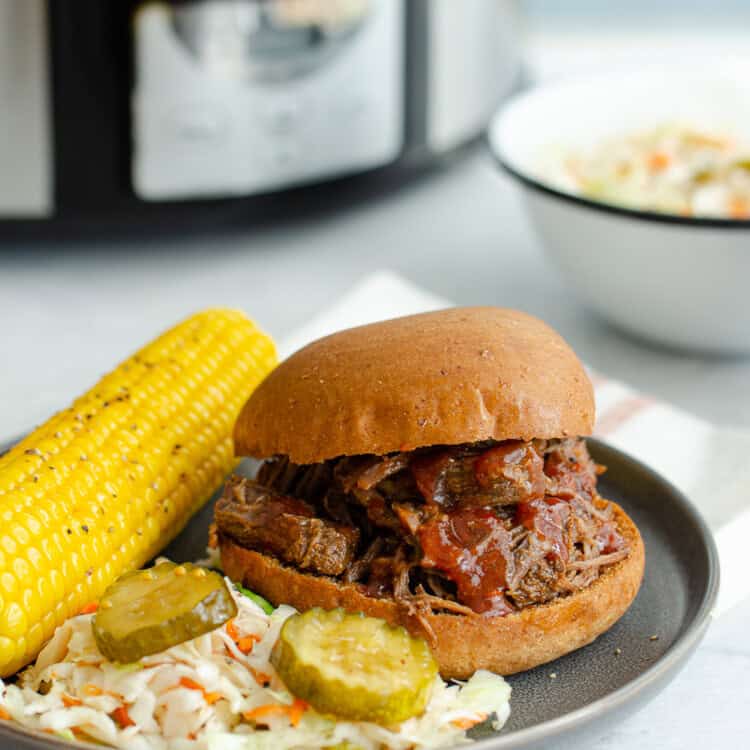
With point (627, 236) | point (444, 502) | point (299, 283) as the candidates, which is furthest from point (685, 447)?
point (299, 283)

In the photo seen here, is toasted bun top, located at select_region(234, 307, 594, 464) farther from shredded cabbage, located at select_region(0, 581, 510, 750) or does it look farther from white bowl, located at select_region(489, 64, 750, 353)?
white bowl, located at select_region(489, 64, 750, 353)

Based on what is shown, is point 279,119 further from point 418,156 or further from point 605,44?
point 605,44

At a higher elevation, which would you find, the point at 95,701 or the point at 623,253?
the point at 623,253

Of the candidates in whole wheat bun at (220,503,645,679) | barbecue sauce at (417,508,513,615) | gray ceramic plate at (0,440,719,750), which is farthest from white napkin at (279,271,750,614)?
barbecue sauce at (417,508,513,615)

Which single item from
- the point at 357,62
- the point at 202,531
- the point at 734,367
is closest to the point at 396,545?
the point at 202,531

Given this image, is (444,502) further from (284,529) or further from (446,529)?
(284,529)
